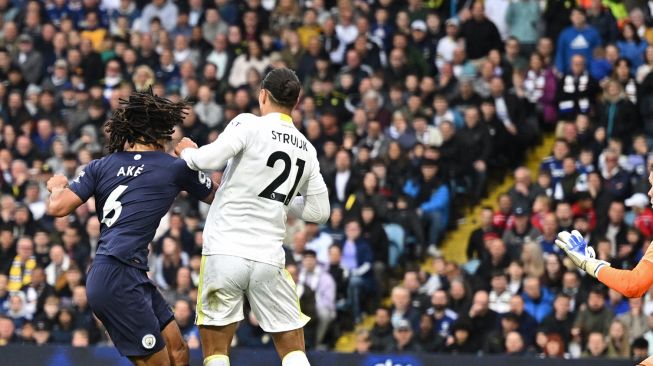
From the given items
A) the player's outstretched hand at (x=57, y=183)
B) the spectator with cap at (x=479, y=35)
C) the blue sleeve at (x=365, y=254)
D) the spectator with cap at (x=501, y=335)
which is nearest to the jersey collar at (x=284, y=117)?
the player's outstretched hand at (x=57, y=183)

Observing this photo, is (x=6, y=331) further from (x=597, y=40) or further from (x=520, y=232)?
(x=597, y=40)

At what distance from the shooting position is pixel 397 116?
18.5m

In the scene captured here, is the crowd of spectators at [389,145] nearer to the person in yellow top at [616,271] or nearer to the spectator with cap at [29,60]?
the spectator with cap at [29,60]

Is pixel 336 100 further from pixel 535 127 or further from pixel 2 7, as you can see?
pixel 2 7

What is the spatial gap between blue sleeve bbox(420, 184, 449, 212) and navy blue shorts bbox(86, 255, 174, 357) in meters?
8.29

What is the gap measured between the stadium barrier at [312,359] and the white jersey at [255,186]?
139 inches

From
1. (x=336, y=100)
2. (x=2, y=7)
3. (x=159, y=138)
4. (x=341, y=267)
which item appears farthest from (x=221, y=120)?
(x=159, y=138)

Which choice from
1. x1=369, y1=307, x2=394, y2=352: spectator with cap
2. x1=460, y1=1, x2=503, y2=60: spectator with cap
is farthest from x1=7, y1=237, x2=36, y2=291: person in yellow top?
x1=460, y1=1, x2=503, y2=60: spectator with cap

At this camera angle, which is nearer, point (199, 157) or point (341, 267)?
point (199, 157)

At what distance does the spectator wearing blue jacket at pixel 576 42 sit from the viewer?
755 inches

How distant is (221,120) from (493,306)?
4.99 metres

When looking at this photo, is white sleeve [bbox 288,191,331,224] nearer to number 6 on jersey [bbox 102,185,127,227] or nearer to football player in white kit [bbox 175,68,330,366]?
football player in white kit [bbox 175,68,330,366]

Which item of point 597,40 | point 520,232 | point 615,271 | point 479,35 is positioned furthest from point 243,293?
point 479,35

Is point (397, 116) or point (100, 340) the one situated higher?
point (397, 116)
